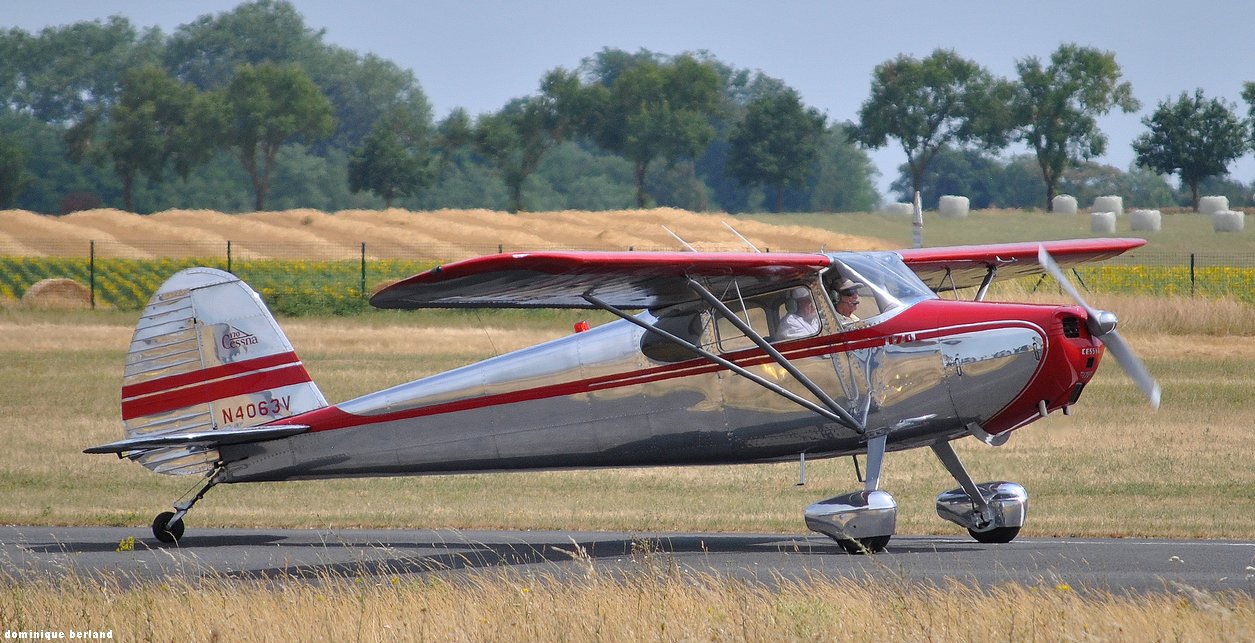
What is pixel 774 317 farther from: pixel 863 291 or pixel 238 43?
pixel 238 43

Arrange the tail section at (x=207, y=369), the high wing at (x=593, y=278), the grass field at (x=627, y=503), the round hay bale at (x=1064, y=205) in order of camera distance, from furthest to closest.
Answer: the round hay bale at (x=1064, y=205) → the tail section at (x=207, y=369) → the high wing at (x=593, y=278) → the grass field at (x=627, y=503)

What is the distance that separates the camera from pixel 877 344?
33.4ft

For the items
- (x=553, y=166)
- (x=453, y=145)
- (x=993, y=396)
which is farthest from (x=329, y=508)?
(x=553, y=166)

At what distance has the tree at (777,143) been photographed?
89.5 metres

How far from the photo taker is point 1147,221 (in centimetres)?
6594

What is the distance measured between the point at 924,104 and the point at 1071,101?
8.39m

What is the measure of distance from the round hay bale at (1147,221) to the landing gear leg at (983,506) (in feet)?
194

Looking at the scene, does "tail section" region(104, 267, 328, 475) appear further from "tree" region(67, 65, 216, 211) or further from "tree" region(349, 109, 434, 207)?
"tree" region(349, 109, 434, 207)

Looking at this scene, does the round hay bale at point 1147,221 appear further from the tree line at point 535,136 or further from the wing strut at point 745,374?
the wing strut at point 745,374

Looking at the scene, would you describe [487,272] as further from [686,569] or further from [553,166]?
[553,166]

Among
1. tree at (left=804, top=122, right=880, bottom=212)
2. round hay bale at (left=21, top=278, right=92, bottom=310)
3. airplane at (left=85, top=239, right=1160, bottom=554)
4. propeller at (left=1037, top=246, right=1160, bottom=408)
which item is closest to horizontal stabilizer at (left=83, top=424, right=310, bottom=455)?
airplane at (left=85, top=239, right=1160, bottom=554)

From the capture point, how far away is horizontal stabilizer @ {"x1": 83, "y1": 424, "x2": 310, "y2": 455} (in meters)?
10.7

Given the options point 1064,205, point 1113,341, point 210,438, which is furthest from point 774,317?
point 1064,205

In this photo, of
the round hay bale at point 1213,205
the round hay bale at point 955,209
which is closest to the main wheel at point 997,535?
the round hay bale at point 955,209
